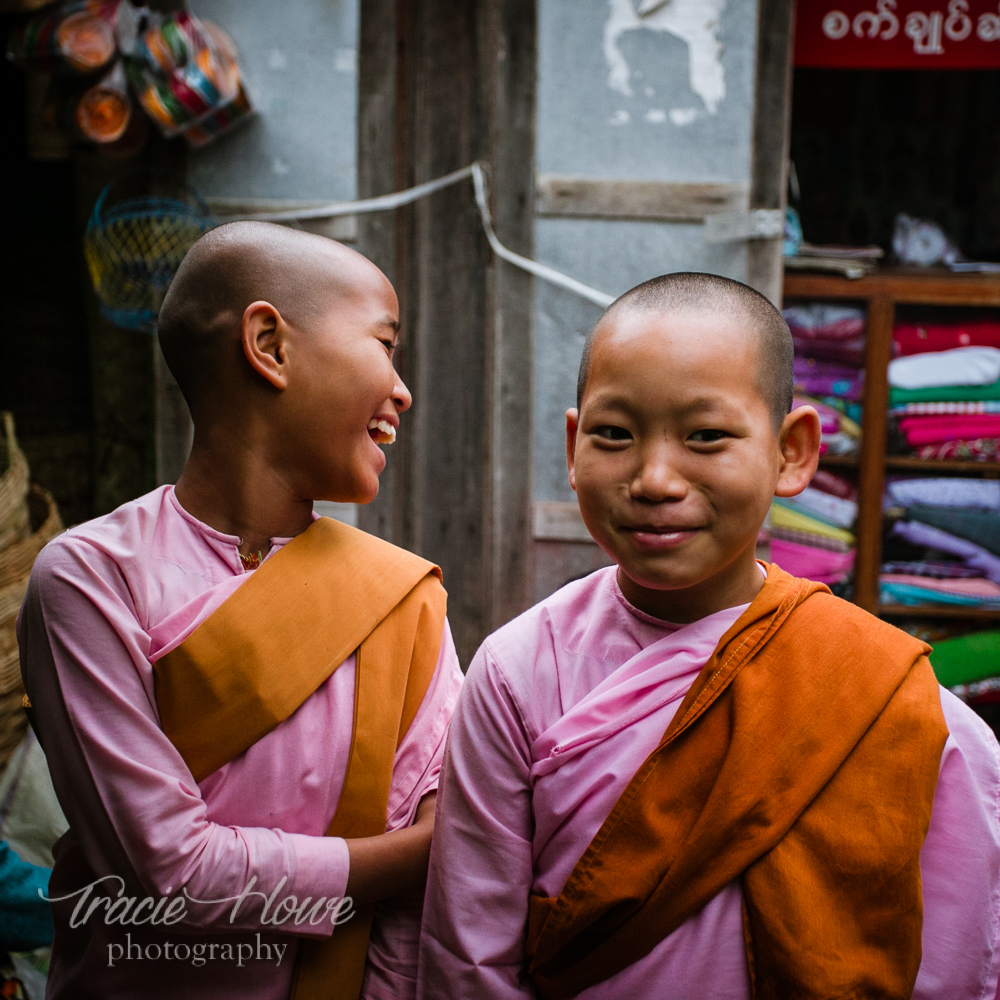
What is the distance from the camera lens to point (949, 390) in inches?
160

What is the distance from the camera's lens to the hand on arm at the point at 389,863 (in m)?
1.22

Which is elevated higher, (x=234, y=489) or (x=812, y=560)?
(x=234, y=489)

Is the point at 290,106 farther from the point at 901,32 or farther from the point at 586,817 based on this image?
→ the point at 586,817

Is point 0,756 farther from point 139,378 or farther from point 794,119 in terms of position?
point 794,119

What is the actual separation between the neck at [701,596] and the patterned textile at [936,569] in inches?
130

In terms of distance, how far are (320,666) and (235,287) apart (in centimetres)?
53

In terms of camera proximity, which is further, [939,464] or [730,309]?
[939,464]

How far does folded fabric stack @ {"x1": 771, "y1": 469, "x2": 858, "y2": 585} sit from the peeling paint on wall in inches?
67.2

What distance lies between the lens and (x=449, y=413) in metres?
3.78

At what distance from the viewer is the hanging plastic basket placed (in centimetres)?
318

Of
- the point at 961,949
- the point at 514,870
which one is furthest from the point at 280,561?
the point at 961,949

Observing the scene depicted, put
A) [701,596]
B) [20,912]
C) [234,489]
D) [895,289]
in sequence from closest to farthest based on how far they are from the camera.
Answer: [701,596] → [234,489] → [20,912] → [895,289]

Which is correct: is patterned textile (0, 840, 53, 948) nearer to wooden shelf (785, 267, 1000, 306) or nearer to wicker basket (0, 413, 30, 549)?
wicker basket (0, 413, 30, 549)

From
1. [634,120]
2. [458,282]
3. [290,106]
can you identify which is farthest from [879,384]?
[290,106]
